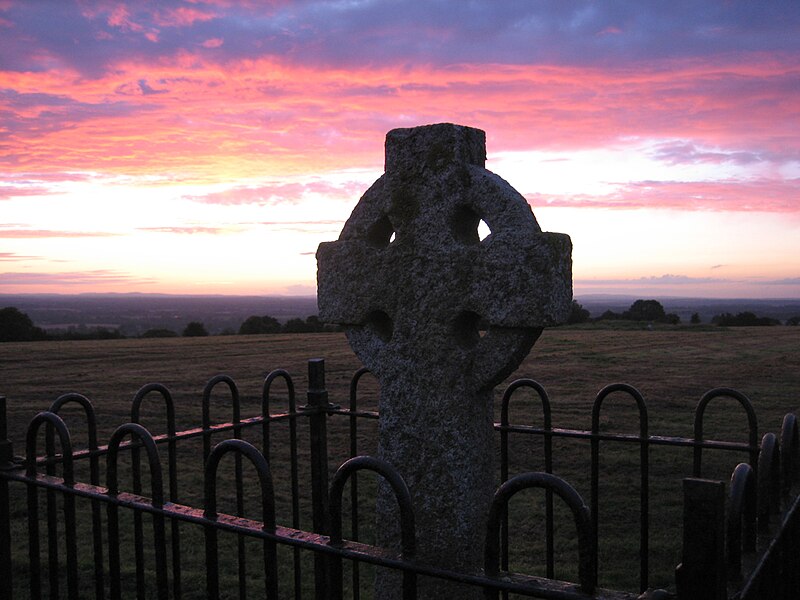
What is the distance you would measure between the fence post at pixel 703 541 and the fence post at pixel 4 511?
300 cm

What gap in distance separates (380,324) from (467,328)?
1.63 ft

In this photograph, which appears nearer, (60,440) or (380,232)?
(60,440)

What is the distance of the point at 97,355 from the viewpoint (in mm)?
14891

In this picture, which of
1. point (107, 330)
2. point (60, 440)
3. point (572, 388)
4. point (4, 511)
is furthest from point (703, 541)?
point (107, 330)

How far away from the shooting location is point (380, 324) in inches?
139

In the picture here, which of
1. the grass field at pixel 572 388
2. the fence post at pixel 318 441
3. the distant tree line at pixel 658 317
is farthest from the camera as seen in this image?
the distant tree line at pixel 658 317

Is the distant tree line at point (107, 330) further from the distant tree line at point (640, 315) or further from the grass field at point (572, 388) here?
the distant tree line at point (640, 315)

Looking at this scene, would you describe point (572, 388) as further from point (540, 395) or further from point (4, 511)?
point (4, 511)

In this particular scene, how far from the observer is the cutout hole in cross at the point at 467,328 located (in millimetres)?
3188

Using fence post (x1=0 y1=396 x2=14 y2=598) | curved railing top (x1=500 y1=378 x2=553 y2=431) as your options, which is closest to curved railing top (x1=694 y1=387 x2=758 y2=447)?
curved railing top (x1=500 y1=378 x2=553 y2=431)

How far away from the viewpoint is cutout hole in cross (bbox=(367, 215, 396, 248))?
3447 millimetres

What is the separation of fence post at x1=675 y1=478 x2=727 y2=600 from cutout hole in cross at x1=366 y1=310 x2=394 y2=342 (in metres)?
1.88

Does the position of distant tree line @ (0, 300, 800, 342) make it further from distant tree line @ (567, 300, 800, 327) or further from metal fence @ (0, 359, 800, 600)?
metal fence @ (0, 359, 800, 600)

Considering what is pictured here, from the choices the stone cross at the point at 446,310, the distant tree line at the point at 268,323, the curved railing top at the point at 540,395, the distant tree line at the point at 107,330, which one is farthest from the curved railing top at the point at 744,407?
the distant tree line at the point at 268,323
